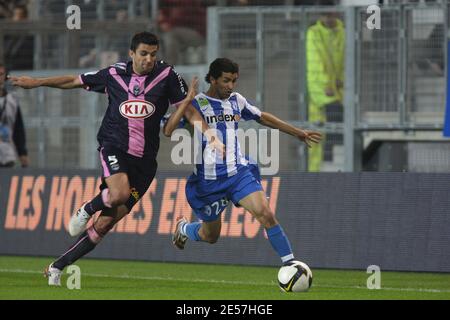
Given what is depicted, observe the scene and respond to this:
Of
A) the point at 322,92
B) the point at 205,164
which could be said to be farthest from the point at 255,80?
the point at 205,164

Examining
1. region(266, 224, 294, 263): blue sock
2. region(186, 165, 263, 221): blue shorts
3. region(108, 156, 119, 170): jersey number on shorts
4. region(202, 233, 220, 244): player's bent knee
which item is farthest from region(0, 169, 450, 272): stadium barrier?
region(108, 156, 119, 170): jersey number on shorts

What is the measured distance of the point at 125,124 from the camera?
1323 centimetres

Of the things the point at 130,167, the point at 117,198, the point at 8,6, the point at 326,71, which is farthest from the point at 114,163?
the point at 8,6

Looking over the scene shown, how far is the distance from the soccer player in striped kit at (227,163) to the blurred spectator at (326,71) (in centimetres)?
590

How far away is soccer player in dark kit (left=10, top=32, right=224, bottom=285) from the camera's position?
13148mm

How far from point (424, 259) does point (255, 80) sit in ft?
17.1

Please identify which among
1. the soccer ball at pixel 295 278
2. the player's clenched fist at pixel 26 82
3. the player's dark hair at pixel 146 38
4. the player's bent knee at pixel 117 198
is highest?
the player's dark hair at pixel 146 38

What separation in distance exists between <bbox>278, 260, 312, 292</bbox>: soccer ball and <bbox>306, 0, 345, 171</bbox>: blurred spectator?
716 cm

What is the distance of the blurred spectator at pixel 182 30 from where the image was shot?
908 inches

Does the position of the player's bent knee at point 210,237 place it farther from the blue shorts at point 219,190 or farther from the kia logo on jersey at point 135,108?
the kia logo on jersey at point 135,108

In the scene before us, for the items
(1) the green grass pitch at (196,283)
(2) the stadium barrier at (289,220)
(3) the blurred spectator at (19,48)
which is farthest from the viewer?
(3) the blurred spectator at (19,48)

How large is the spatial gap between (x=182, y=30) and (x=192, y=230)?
367 inches

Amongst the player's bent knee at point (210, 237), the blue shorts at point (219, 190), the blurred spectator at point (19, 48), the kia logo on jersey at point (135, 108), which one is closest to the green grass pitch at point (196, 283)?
the player's bent knee at point (210, 237)
